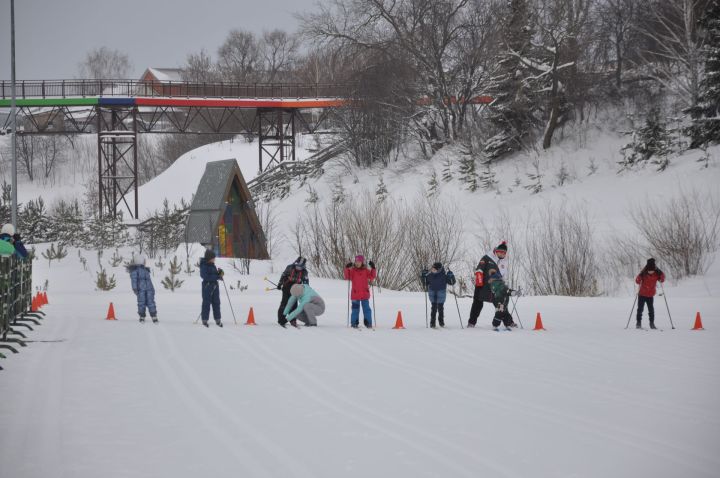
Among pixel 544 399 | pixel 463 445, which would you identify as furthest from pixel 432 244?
pixel 463 445

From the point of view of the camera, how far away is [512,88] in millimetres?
41344

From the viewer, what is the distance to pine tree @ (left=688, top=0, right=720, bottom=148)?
33.1 meters

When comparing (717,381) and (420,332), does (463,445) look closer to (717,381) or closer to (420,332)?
(717,381)

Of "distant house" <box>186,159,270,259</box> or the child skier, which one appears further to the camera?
"distant house" <box>186,159,270,259</box>

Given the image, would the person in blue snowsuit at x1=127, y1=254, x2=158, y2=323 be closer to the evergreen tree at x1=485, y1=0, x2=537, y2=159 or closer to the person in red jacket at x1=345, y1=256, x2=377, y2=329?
the person in red jacket at x1=345, y1=256, x2=377, y2=329

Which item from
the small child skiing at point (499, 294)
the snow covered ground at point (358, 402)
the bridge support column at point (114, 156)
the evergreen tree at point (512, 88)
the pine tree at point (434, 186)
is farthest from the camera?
the bridge support column at point (114, 156)

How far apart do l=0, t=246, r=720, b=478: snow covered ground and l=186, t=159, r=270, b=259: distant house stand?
17076 mm

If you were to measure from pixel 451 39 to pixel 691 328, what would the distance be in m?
32.6

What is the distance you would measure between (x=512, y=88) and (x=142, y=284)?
26901 mm

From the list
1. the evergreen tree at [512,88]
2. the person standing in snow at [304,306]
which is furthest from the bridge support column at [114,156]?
Answer: the person standing in snow at [304,306]

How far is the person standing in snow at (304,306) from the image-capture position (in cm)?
1817

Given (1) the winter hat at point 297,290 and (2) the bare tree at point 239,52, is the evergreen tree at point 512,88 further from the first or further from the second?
(2) the bare tree at point 239,52

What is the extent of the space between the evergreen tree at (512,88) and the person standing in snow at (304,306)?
2475cm

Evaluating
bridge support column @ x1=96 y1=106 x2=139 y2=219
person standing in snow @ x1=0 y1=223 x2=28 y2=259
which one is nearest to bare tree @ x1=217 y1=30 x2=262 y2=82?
bridge support column @ x1=96 y1=106 x2=139 y2=219
